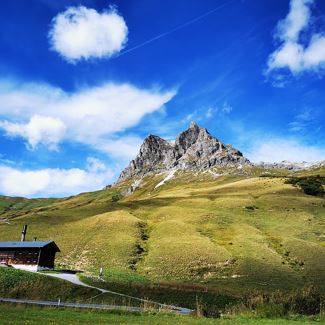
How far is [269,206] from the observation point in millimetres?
129875

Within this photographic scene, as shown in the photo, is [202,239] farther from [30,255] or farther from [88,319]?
[88,319]

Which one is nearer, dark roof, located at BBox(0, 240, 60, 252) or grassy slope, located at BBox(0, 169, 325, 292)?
grassy slope, located at BBox(0, 169, 325, 292)

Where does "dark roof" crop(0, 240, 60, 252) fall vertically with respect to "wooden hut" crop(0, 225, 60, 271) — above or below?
above

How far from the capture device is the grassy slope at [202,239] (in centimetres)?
7419

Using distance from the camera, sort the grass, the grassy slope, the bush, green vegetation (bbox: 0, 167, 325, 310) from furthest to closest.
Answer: the grassy slope, green vegetation (bbox: 0, 167, 325, 310), the bush, the grass

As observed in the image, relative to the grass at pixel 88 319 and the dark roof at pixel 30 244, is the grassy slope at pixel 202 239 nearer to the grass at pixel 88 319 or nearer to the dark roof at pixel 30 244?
the dark roof at pixel 30 244

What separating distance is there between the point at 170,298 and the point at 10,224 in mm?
78380

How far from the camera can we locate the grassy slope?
74188 millimetres

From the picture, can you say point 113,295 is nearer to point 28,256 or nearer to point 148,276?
point 148,276

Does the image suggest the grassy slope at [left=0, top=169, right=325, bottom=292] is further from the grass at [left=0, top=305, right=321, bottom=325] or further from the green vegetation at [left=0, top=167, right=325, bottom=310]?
the grass at [left=0, top=305, right=321, bottom=325]

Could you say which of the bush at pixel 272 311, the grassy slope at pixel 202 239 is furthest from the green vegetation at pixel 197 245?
the bush at pixel 272 311

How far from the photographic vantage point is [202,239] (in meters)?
91.6

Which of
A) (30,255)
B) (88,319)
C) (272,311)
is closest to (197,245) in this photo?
(30,255)

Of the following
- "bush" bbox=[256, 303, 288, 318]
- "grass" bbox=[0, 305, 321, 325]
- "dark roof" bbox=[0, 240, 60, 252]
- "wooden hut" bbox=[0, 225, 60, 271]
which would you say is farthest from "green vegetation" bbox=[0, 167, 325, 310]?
"grass" bbox=[0, 305, 321, 325]
